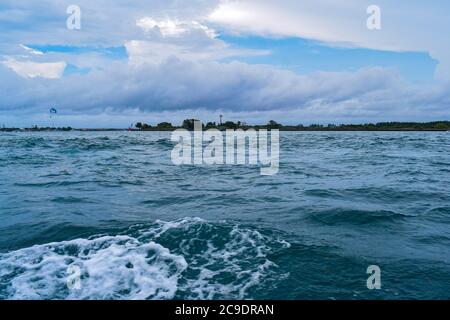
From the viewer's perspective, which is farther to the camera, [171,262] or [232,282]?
[171,262]

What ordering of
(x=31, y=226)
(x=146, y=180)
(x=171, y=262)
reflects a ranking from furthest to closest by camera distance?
(x=146, y=180), (x=31, y=226), (x=171, y=262)

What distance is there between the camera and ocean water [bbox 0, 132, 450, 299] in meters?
7.54

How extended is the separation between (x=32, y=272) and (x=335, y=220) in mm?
8796

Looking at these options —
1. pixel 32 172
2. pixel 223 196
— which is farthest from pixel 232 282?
pixel 32 172

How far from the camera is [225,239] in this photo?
10305 millimetres

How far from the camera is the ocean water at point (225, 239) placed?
24.7 feet

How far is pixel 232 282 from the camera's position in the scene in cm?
780
